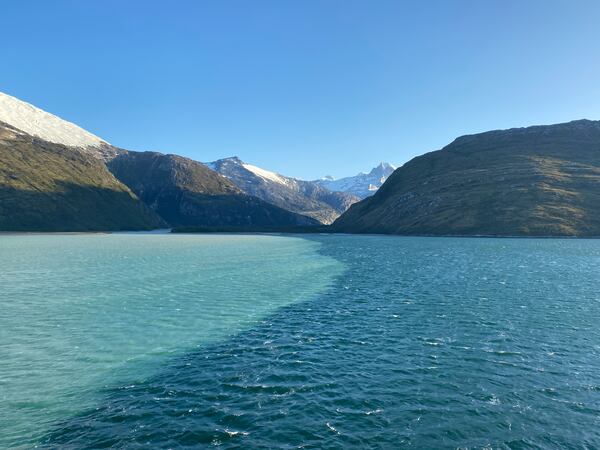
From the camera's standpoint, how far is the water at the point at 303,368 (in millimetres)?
22234

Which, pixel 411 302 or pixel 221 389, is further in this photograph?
pixel 411 302

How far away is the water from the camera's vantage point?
875 inches

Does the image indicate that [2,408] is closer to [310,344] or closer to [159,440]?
[159,440]

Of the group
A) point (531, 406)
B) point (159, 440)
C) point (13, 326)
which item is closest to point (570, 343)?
point (531, 406)

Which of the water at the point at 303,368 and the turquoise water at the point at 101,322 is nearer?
the water at the point at 303,368

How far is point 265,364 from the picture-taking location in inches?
1282

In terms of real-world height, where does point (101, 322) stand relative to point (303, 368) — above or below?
above

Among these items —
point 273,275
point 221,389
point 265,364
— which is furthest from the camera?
point 273,275

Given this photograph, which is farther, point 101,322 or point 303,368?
point 101,322

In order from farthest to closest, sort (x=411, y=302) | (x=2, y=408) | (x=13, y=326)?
1. (x=411, y=302)
2. (x=13, y=326)
3. (x=2, y=408)

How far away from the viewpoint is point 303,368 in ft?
103

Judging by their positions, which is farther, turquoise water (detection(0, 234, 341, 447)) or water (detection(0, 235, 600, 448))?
turquoise water (detection(0, 234, 341, 447))

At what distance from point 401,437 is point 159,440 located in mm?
13290

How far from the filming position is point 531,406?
25.0m
